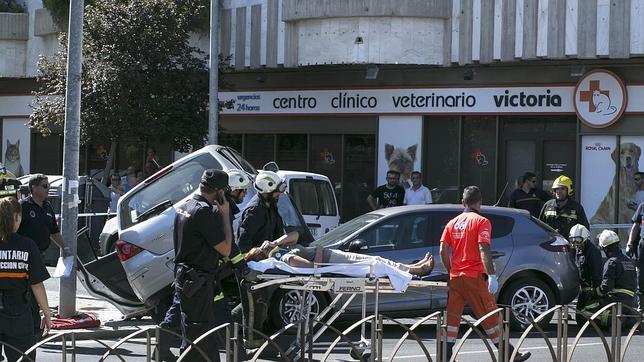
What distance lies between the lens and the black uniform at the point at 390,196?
18.8m

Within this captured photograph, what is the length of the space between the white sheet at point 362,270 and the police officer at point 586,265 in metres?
4.98

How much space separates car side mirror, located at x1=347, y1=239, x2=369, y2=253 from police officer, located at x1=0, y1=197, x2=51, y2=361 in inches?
198

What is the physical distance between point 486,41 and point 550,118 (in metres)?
1.98

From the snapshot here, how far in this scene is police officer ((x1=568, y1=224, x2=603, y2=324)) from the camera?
→ 13336 mm

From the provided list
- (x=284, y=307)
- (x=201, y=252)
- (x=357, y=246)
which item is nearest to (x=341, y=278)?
(x=201, y=252)

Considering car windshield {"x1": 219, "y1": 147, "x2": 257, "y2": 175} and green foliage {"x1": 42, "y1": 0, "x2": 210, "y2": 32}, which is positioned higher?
green foliage {"x1": 42, "y1": 0, "x2": 210, "y2": 32}

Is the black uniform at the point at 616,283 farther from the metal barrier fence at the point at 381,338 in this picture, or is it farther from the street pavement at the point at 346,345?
the metal barrier fence at the point at 381,338

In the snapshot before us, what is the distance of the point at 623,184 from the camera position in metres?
20.3

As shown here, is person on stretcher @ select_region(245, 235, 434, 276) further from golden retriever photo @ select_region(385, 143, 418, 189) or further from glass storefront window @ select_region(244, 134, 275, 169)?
glass storefront window @ select_region(244, 134, 275, 169)

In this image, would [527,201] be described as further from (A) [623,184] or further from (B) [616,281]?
(B) [616,281]

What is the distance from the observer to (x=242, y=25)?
941 inches

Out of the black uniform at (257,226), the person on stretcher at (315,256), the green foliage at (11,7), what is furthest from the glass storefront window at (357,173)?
the person on stretcher at (315,256)

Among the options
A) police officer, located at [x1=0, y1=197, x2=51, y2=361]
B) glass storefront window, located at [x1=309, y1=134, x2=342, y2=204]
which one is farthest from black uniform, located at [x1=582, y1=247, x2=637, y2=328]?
glass storefront window, located at [x1=309, y1=134, x2=342, y2=204]

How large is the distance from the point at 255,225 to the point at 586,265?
522 cm
